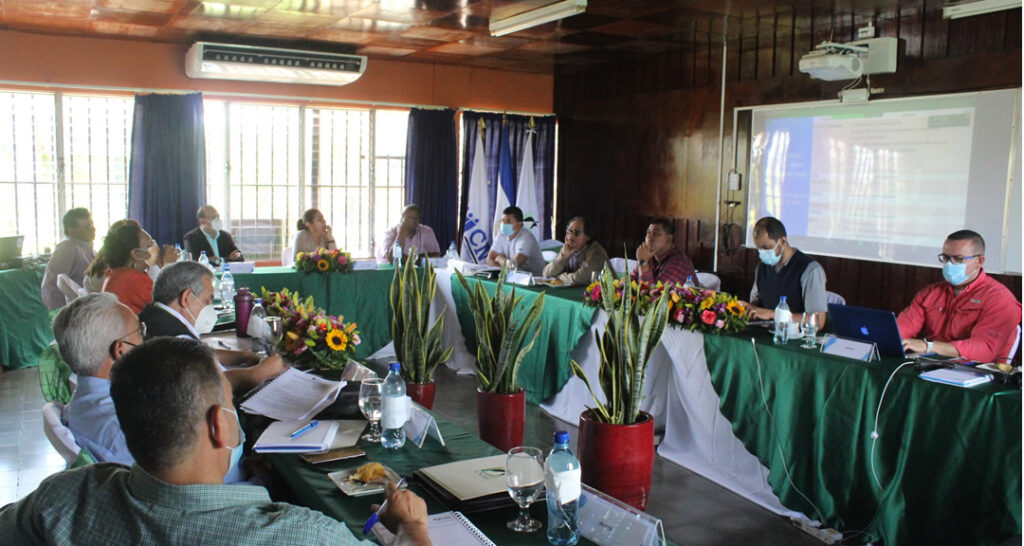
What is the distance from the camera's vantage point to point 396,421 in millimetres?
2242

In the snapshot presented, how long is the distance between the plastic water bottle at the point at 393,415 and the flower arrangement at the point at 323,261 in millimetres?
4151

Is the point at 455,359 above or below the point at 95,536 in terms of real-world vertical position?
below

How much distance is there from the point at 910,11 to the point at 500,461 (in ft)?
16.4

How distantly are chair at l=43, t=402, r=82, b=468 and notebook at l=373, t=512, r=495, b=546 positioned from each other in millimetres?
879

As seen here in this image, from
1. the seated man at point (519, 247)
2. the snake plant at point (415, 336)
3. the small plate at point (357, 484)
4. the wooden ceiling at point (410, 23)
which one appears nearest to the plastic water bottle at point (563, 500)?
the small plate at point (357, 484)

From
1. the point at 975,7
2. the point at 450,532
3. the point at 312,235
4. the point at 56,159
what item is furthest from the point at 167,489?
the point at 56,159

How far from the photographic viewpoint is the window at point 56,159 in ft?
23.5

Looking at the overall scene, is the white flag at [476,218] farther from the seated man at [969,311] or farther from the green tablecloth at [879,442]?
the seated man at [969,311]

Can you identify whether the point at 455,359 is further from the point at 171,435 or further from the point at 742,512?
the point at 171,435

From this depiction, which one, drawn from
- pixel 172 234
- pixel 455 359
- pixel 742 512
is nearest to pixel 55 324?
pixel 742 512

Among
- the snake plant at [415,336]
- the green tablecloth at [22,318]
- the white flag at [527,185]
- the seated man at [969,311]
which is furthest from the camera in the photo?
the white flag at [527,185]

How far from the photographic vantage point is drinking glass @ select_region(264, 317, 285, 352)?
3270 mm

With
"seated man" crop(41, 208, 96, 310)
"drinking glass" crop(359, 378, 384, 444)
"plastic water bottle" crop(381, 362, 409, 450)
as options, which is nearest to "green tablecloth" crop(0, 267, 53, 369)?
"seated man" crop(41, 208, 96, 310)

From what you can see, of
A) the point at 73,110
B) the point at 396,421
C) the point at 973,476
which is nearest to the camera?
the point at 396,421
